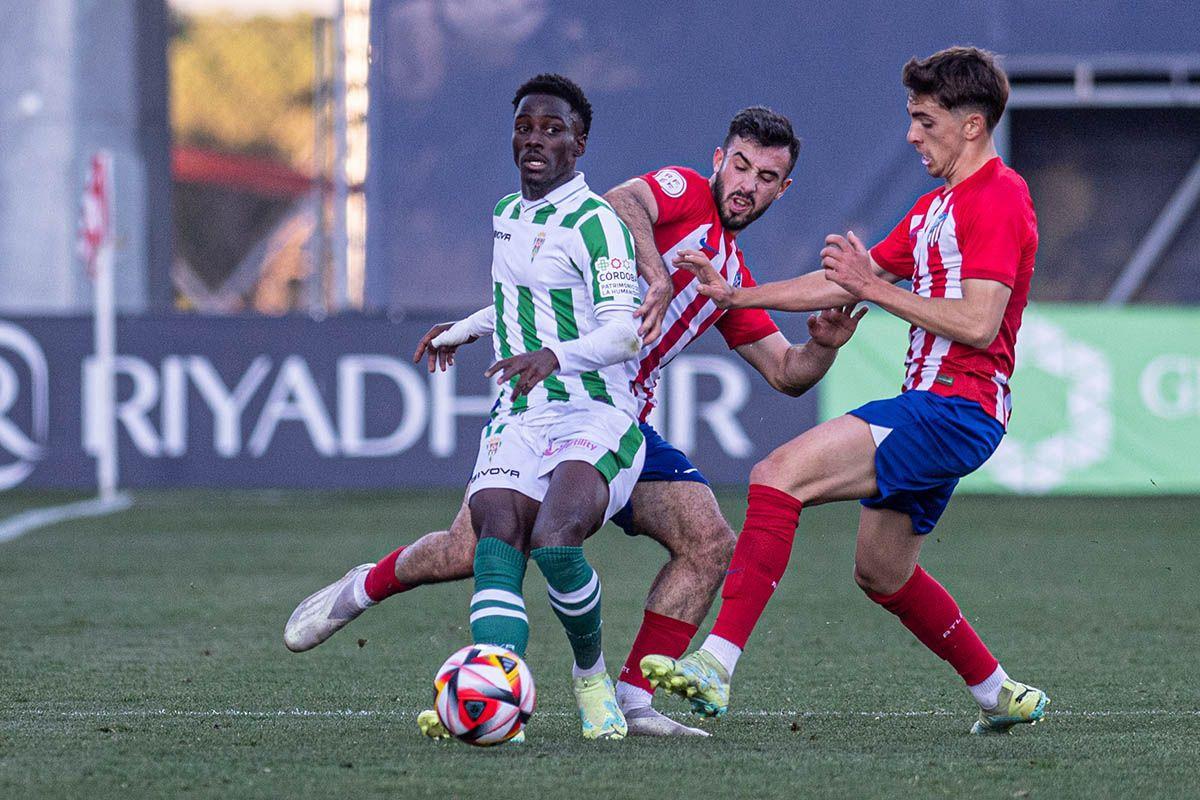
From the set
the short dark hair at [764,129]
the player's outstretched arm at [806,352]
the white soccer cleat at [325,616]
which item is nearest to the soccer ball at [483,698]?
the white soccer cleat at [325,616]

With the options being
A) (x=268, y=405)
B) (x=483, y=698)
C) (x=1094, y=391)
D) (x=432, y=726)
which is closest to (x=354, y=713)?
(x=432, y=726)

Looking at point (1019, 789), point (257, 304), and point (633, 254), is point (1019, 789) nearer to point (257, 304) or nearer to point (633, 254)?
point (633, 254)

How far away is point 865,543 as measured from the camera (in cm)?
550

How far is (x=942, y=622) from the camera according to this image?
5602 millimetres

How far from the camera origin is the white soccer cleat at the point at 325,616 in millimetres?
5824

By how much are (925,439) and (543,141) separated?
1.38m

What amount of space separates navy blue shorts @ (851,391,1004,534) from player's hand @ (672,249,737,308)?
50 cm

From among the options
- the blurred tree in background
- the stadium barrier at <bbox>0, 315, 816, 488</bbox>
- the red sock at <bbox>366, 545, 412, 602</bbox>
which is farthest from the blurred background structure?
the blurred tree in background

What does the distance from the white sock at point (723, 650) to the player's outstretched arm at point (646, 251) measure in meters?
0.86

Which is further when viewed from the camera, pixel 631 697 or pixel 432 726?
pixel 631 697

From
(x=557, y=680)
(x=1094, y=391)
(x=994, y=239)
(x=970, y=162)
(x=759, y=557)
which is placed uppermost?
(x=970, y=162)

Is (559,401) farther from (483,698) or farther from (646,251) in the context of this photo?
(483,698)

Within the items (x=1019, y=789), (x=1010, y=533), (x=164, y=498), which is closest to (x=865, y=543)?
(x=1019, y=789)

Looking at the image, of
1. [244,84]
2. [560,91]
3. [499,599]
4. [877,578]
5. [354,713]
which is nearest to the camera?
[499,599]
